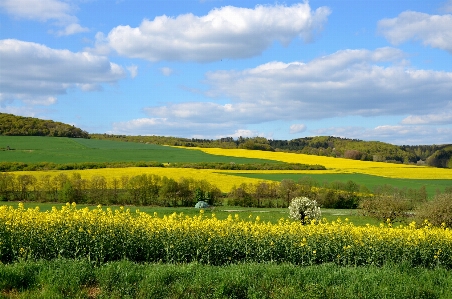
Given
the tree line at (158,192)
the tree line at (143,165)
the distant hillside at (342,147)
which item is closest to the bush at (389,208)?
the tree line at (158,192)

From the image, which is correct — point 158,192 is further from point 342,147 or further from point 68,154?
point 342,147

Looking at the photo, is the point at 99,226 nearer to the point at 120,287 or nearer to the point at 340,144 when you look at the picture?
the point at 120,287

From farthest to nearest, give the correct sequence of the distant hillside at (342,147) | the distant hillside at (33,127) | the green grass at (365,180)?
1. the distant hillside at (342,147)
2. the distant hillside at (33,127)
3. the green grass at (365,180)

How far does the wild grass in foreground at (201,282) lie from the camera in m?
8.01

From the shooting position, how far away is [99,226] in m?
11.5

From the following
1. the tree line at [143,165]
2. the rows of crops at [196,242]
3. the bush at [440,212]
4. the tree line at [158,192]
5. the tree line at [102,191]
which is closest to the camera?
the rows of crops at [196,242]

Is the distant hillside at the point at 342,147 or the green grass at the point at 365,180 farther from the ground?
the distant hillside at the point at 342,147

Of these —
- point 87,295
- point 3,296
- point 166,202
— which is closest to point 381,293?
point 87,295

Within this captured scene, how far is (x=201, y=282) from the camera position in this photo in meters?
8.34

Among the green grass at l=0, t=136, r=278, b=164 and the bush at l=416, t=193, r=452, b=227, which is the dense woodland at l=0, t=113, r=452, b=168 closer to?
the green grass at l=0, t=136, r=278, b=164

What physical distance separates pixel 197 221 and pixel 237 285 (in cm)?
407

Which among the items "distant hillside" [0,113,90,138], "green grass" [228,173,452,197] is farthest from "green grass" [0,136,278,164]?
"green grass" [228,173,452,197]

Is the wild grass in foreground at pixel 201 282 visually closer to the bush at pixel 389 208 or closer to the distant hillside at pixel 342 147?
the bush at pixel 389 208

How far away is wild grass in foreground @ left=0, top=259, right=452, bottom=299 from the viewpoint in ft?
26.3
